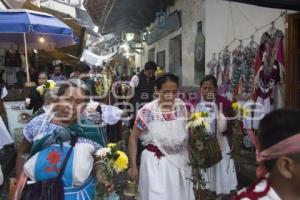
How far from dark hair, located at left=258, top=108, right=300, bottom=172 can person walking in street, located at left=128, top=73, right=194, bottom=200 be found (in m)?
2.45

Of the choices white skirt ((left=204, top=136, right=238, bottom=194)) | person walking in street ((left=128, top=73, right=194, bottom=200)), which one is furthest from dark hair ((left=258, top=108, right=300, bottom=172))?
white skirt ((left=204, top=136, right=238, bottom=194))

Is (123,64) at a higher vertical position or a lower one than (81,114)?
higher

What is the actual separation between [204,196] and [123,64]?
27159 millimetres

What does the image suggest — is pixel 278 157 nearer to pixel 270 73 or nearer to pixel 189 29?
pixel 270 73

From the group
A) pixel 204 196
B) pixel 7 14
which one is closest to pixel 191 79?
pixel 7 14

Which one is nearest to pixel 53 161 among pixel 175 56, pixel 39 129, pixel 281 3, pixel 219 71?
pixel 39 129

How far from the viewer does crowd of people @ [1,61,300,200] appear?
1842mm

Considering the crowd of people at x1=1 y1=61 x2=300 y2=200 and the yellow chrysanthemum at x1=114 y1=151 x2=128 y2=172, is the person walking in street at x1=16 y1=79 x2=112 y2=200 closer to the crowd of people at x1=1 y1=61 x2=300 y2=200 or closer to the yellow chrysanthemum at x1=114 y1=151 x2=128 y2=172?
the crowd of people at x1=1 y1=61 x2=300 y2=200

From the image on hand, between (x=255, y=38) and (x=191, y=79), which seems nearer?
(x=255, y=38)

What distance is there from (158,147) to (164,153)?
80mm

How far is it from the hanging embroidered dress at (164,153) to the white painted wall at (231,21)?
357 cm

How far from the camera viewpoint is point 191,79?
1262 centimetres

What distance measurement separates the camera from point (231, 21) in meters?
9.40

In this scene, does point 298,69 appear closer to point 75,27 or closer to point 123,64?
point 75,27
